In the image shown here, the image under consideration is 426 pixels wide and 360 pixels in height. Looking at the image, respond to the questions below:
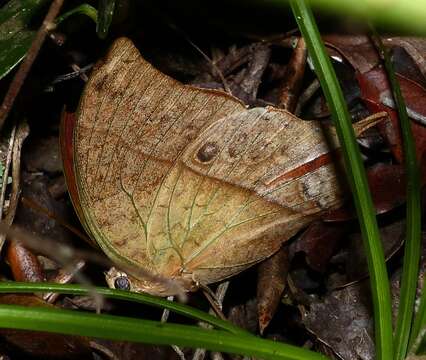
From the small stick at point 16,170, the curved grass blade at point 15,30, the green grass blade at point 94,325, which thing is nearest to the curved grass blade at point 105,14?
the curved grass blade at point 15,30

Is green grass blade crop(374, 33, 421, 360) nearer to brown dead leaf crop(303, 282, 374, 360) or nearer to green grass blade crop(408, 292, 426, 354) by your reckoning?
A: green grass blade crop(408, 292, 426, 354)

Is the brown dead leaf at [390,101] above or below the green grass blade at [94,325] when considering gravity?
above

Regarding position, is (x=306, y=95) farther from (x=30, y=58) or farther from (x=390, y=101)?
(x=30, y=58)

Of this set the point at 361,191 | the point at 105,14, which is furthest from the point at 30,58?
the point at 361,191

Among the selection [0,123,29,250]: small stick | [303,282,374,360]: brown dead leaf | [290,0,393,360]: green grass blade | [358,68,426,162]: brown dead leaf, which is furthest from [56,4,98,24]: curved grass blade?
[303,282,374,360]: brown dead leaf

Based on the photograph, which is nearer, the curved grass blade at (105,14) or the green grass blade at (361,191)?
the green grass blade at (361,191)

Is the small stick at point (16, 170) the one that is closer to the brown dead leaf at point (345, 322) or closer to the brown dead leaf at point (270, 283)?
the brown dead leaf at point (270, 283)
